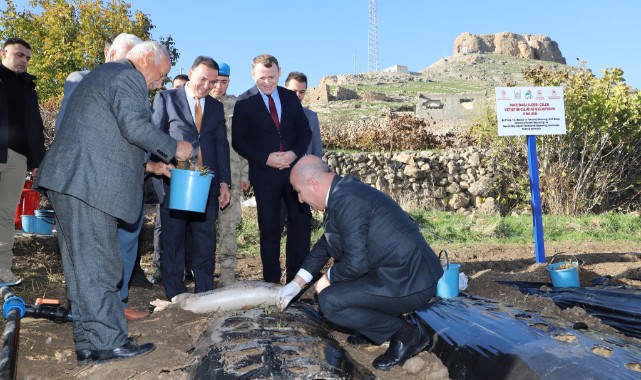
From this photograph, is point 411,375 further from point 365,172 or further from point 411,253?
point 365,172

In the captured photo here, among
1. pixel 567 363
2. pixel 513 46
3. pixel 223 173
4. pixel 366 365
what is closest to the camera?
pixel 567 363

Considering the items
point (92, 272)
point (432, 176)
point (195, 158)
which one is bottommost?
point (92, 272)

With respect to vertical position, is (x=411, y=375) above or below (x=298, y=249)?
below

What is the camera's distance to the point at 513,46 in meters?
74.2

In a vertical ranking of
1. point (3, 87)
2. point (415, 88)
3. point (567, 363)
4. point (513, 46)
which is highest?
point (513, 46)

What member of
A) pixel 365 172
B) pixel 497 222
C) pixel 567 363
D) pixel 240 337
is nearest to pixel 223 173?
pixel 240 337

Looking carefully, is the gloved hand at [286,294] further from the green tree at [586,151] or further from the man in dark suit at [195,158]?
the green tree at [586,151]

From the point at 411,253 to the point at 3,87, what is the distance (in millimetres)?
3608

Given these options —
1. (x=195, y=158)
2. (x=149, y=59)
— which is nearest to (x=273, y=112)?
(x=195, y=158)

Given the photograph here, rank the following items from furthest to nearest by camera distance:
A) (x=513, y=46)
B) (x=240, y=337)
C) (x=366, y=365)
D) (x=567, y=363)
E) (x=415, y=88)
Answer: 1. (x=513, y=46)
2. (x=415, y=88)
3. (x=366, y=365)
4. (x=240, y=337)
5. (x=567, y=363)

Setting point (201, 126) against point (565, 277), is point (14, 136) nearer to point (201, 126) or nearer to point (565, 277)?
point (201, 126)

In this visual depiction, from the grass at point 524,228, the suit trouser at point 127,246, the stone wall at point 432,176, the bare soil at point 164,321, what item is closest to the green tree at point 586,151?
the stone wall at point 432,176

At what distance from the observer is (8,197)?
494 cm

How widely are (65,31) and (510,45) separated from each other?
63.6 metres
